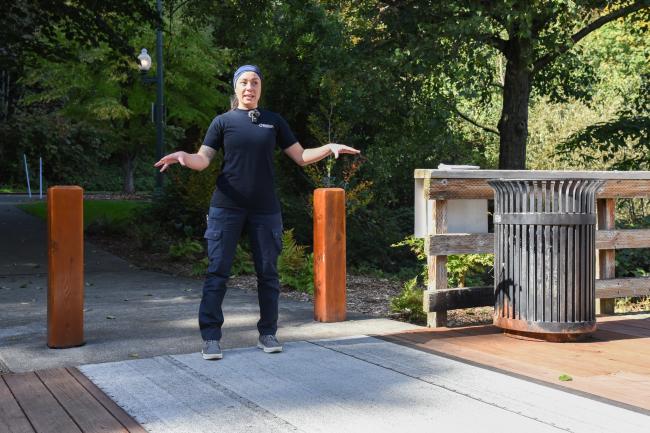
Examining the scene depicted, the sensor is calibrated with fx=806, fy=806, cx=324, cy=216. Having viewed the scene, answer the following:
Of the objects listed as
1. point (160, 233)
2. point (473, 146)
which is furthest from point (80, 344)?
point (473, 146)

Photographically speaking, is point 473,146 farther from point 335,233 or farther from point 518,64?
point 335,233

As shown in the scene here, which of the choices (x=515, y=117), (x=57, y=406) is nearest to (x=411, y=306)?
(x=57, y=406)

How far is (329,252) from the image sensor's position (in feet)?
22.4

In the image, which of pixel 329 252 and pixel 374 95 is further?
pixel 374 95

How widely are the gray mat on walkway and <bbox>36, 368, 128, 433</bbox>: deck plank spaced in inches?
5.4

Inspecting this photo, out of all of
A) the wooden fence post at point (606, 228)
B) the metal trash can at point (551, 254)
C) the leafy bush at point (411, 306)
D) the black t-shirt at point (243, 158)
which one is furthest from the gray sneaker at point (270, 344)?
the wooden fence post at point (606, 228)

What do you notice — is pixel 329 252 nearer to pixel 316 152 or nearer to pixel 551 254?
pixel 316 152

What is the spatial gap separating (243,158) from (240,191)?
23 cm

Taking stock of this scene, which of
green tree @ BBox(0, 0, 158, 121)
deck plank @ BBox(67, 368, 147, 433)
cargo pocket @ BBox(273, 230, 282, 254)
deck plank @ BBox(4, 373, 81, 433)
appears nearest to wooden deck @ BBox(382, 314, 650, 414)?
cargo pocket @ BBox(273, 230, 282, 254)

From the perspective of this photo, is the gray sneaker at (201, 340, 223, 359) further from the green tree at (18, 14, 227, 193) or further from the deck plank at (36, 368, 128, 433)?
the green tree at (18, 14, 227, 193)

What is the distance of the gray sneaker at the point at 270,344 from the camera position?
5.68 metres

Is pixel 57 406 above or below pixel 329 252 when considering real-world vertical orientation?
below

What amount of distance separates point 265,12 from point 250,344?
1265 centimetres

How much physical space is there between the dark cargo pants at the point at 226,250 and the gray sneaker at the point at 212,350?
Result: 3 centimetres
